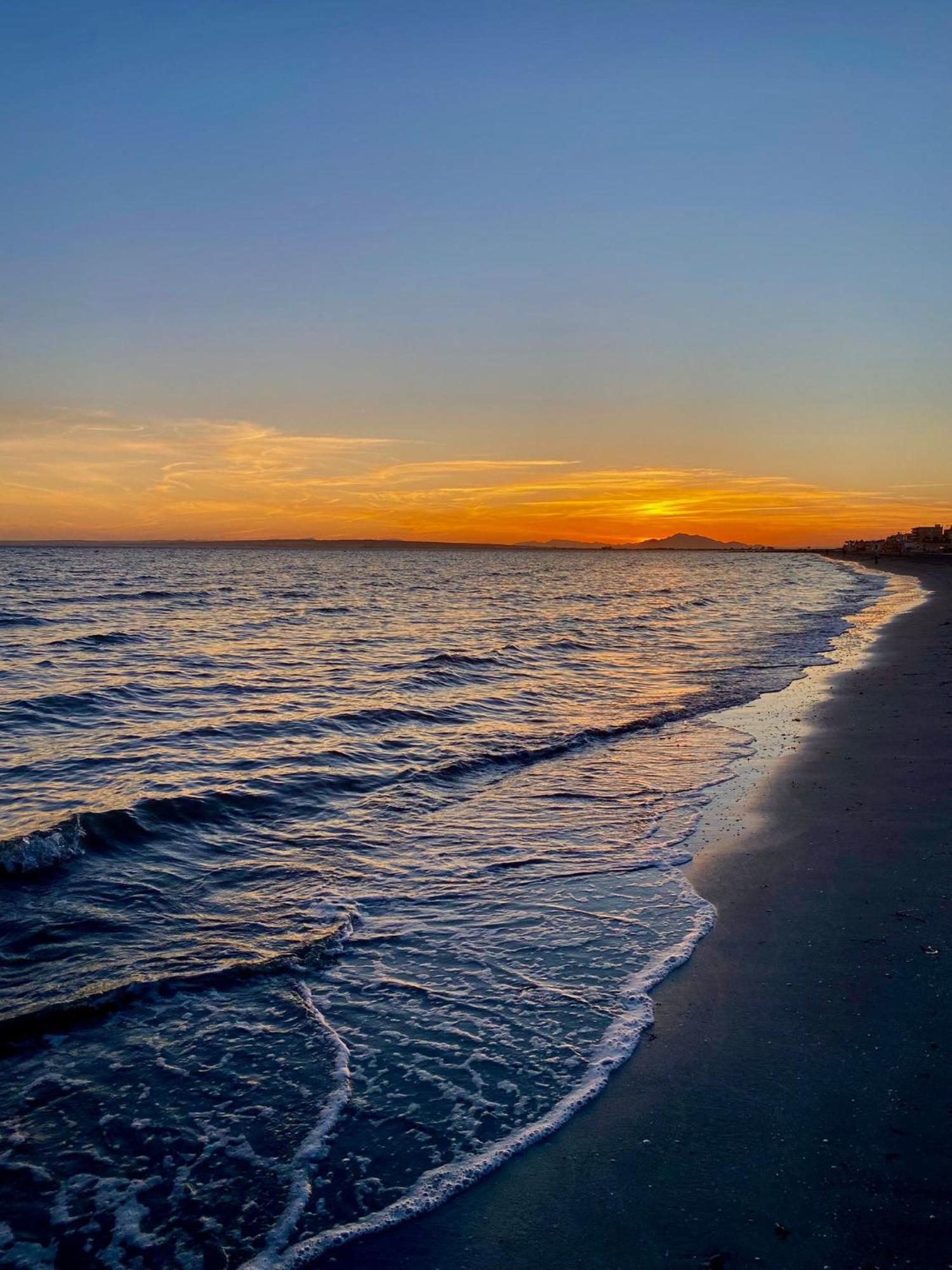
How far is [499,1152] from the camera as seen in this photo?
416cm

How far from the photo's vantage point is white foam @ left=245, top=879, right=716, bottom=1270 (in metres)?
3.62

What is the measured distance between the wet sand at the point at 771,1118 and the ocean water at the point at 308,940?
26cm

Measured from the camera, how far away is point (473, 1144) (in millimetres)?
4250

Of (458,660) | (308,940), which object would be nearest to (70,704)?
(458,660)

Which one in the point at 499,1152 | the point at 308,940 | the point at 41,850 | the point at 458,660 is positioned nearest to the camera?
the point at 499,1152

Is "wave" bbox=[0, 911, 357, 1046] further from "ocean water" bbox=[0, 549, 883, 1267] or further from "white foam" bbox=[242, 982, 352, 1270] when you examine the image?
"white foam" bbox=[242, 982, 352, 1270]

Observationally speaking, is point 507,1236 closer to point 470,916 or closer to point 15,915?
point 470,916

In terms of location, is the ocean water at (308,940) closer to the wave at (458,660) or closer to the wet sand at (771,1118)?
the wet sand at (771,1118)

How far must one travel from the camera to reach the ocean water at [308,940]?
4098 mm

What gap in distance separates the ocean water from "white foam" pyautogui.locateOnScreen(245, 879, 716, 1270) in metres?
0.02

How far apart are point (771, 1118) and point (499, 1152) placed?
4.57ft

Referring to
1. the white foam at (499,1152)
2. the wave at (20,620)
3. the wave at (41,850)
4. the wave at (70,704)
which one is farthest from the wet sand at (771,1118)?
the wave at (20,620)

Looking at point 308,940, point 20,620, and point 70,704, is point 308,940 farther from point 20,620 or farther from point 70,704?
point 20,620

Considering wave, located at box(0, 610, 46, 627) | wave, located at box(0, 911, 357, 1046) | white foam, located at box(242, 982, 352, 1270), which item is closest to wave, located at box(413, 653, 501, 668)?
wave, located at box(0, 911, 357, 1046)
